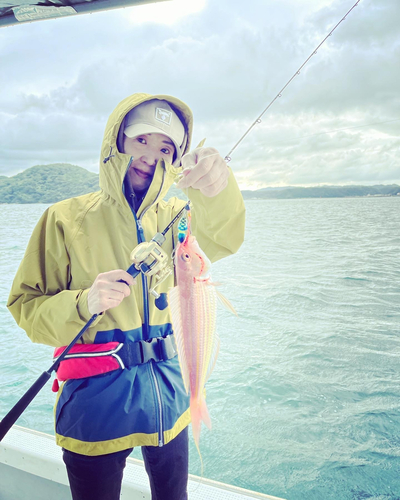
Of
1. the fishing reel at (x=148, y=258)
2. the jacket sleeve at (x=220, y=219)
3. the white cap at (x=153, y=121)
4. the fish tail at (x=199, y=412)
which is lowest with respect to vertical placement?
the fish tail at (x=199, y=412)

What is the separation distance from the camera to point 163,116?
1617 millimetres

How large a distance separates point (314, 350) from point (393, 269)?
19.9ft

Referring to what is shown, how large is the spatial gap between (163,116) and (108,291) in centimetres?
87

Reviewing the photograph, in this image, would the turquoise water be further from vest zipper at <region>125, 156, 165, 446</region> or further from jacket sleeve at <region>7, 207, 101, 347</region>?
jacket sleeve at <region>7, 207, 101, 347</region>

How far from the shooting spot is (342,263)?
1079 cm

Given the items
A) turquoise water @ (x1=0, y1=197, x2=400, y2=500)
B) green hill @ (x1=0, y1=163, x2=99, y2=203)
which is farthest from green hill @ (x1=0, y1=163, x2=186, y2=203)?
turquoise water @ (x1=0, y1=197, x2=400, y2=500)

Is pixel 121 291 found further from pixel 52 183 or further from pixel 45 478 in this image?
pixel 52 183

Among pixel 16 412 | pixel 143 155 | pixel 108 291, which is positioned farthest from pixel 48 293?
pixel 143 155

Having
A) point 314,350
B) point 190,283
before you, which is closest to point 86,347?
point 190,283

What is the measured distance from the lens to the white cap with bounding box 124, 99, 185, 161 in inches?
62.0

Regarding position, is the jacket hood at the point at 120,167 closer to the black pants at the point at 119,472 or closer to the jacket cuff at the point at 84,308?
the jacket cuff at the point at 84,308

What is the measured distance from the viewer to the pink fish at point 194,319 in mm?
1208

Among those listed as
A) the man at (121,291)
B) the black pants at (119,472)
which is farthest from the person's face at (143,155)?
the black pants at (119,472)

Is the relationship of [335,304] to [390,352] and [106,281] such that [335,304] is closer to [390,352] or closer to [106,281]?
[390,352]
